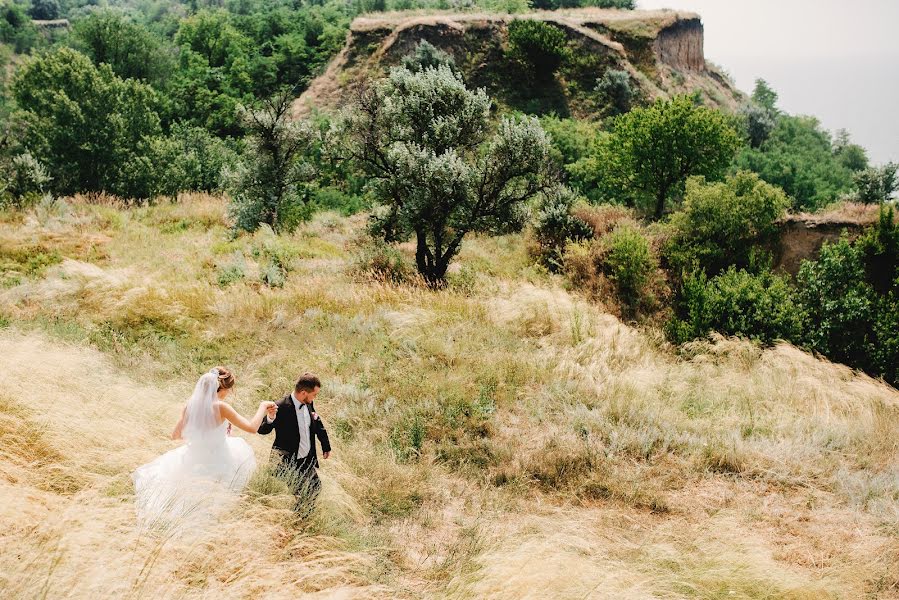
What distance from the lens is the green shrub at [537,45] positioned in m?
31.7

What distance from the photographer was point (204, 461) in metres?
4.84

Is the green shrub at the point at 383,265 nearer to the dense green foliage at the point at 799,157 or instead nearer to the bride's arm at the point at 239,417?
the bride's arm at the point at 239,417

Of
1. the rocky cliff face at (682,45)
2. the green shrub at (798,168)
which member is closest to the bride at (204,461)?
the green shrub at (798,168)

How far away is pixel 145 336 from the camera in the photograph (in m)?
9.41

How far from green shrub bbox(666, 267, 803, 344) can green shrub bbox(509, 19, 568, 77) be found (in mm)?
22868

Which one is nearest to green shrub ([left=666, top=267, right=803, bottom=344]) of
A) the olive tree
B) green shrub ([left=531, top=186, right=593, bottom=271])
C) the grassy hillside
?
the grassy hillside

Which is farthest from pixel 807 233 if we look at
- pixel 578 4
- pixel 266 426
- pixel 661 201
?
pixel 578 4

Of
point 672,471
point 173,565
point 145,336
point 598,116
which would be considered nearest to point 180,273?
point 145,336

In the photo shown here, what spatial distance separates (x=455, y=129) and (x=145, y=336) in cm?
843

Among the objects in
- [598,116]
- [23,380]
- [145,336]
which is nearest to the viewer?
[23,380]

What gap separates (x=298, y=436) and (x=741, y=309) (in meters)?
11.5

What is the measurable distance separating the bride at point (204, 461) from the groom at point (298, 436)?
0.12 meters

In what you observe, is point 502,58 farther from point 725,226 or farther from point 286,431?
point 286,431

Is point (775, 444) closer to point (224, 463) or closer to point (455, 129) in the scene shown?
point (224, 463)
